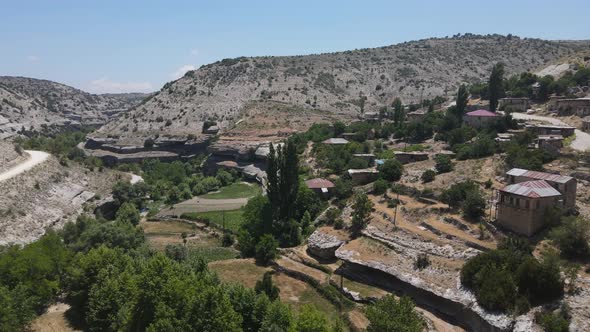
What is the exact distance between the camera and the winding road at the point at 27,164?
58388mm

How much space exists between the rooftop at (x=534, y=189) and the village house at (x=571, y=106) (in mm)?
31742

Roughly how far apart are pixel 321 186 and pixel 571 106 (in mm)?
38137

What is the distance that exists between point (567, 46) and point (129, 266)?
160248 mm

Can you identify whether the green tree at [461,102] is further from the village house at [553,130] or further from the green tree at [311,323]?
the green tree at [311,323]

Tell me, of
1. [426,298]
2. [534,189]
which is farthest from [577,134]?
[426,298]

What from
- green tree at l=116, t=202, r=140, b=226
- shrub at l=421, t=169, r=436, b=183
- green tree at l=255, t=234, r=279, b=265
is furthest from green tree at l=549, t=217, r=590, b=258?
green tree at l=116, t=202, r=140, b=226

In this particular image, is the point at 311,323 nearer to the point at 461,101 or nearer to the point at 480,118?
the point at 480,118

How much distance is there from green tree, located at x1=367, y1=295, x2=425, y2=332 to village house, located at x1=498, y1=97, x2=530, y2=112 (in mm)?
54978

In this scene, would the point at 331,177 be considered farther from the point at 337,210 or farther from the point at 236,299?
the point at 236,299

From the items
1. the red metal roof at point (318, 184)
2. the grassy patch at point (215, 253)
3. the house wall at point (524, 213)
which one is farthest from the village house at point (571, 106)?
the grassy patch at point (215, 253)

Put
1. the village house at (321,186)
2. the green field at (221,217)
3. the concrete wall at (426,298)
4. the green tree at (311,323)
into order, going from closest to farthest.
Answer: the green tree at (311,323) < the concrete wall at (426,298) < the village house at (321,186) < the green field at (221,217)

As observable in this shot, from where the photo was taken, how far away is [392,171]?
49.7 m

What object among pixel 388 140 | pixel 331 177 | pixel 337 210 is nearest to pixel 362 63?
pixel 388 140

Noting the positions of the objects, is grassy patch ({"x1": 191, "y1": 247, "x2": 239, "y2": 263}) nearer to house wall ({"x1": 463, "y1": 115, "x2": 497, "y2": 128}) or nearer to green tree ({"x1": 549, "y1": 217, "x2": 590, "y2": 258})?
green tree ({"x1": 549, "y1": 217, "x2": 590, "y2": 258})
